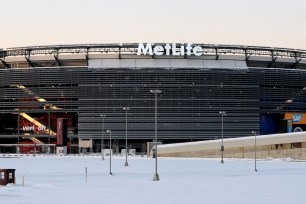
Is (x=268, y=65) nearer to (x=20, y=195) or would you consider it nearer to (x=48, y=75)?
(x=48, y=75)

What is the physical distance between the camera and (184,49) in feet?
628

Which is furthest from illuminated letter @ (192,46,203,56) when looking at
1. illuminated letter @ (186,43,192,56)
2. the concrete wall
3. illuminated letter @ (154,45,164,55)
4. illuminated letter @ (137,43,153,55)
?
the concrete wall

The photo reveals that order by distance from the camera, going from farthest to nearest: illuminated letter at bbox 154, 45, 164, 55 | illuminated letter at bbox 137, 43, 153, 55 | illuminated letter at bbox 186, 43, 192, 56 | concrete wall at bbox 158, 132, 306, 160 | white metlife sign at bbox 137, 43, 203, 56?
illuminated letter at bbox 154, 45, 164, 55 → illuminated letter at bbox 186, 43, 192, 56 → white metlife sign at bbox 137, 43, 203, 56 → illuminated letter at bbox 137, 43, 153, 55 → concrete wall at bbox 158, 132, 306, 160

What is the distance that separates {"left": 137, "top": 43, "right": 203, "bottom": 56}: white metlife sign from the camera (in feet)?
620

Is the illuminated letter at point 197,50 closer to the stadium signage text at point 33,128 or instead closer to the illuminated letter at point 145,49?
the illuminated letter at point 145,49

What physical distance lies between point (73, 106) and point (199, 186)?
14245 cm

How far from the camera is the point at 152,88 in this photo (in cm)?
18900

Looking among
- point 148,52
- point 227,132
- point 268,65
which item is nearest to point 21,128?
point 148,52

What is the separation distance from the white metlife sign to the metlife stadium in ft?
1.00

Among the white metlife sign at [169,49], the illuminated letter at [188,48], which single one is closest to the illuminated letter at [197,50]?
the white metlife sign at [169,49]

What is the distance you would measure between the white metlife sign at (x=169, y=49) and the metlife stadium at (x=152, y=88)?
1.00 ft

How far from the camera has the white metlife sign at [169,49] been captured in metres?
189

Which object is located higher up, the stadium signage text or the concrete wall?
the stadium signage text

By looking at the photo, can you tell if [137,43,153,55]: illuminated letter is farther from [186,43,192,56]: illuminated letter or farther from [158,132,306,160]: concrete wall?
[158,132,306,160]: concrete wall
